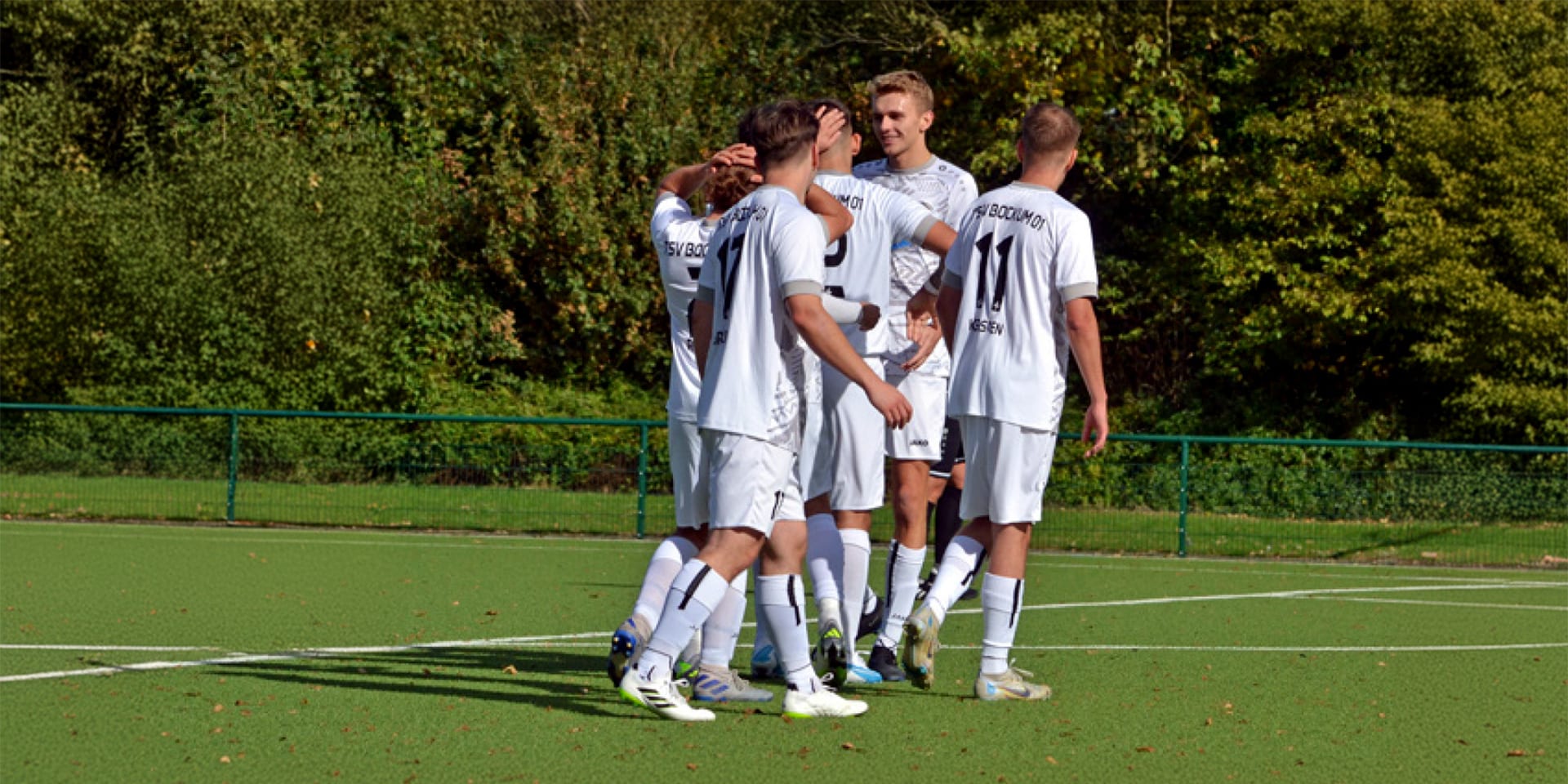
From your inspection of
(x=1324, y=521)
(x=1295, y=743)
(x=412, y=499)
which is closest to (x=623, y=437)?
(x=412, y=499)

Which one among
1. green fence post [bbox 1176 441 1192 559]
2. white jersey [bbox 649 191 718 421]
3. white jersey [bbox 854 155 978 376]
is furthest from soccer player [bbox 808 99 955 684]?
green fence post [bbox 1176 441 1192 559]

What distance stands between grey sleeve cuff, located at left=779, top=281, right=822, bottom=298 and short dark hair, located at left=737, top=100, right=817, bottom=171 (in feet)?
1.64

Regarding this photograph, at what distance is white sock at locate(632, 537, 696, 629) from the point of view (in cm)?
656

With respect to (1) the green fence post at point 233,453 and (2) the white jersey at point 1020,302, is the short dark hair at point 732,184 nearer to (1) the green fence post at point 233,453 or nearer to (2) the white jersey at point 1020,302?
(2) the white jersey at point 1020,302

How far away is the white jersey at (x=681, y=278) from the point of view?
734cm

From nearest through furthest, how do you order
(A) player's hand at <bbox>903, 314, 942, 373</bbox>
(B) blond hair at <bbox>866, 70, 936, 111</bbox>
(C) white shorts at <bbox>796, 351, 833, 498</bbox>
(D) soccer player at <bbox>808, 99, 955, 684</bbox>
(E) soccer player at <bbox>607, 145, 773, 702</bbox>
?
1. (C) white shorts at <bbox>796, 351, 833, 498</bbox>
2. (E) soccer player at <bbox>607, 145, 773, 702</bbox>
3. (D) soccer player at <bbox>808, 99, 955, 684</bbox>
4. (A) player's hand at <bbox>903, 314, 942, 373</bbox>
5. (B) blond hair at <bbox>866, 70, 936, 111</bbox>

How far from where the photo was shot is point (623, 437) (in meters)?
19.2

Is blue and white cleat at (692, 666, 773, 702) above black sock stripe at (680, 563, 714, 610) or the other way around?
the other way around

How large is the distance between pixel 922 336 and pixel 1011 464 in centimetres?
93

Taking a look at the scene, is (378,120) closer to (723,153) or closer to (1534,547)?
(1534,547)

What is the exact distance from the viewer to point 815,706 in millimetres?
6391

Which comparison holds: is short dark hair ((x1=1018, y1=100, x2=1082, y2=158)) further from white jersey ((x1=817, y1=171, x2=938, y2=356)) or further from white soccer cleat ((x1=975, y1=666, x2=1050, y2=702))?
white soccer cleat ((x1=975, y1=666, x2=1050, y2=702))

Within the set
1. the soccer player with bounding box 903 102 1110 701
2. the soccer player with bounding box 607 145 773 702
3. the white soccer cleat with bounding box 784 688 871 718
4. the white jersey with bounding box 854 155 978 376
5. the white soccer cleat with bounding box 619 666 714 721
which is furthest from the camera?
the white jersey with bounding box 854 155 978 376

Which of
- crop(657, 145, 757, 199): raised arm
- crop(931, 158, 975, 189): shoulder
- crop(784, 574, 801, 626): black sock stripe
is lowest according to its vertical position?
crop(784, 574, 801, 626): black sock stripe
